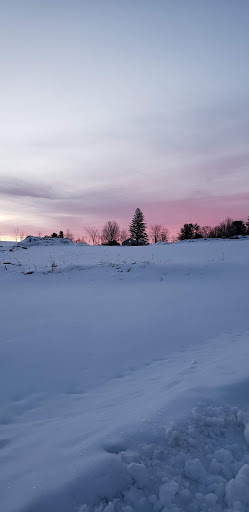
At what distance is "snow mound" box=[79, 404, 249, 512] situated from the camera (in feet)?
5.07

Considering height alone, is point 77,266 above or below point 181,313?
above

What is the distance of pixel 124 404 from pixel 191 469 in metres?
1.18

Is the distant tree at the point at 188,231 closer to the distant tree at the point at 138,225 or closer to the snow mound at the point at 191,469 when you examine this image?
the distant tree at the point at 138,225

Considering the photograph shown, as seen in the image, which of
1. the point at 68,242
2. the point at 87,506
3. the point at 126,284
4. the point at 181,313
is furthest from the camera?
the point at 68,242

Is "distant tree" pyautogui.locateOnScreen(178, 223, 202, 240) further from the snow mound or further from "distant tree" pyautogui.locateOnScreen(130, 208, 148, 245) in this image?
the snow mound

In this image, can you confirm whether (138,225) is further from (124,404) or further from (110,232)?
(124,404)

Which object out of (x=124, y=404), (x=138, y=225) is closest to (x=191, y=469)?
(x=124, y=404)

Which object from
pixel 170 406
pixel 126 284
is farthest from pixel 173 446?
pixel 126 284

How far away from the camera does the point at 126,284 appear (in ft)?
30.9

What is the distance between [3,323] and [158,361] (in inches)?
139

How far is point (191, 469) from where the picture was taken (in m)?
1.73

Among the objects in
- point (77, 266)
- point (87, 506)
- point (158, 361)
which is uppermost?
point (77, 266)

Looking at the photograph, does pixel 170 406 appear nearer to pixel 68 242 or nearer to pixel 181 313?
pixel 181 313

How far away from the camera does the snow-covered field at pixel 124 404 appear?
163cm
